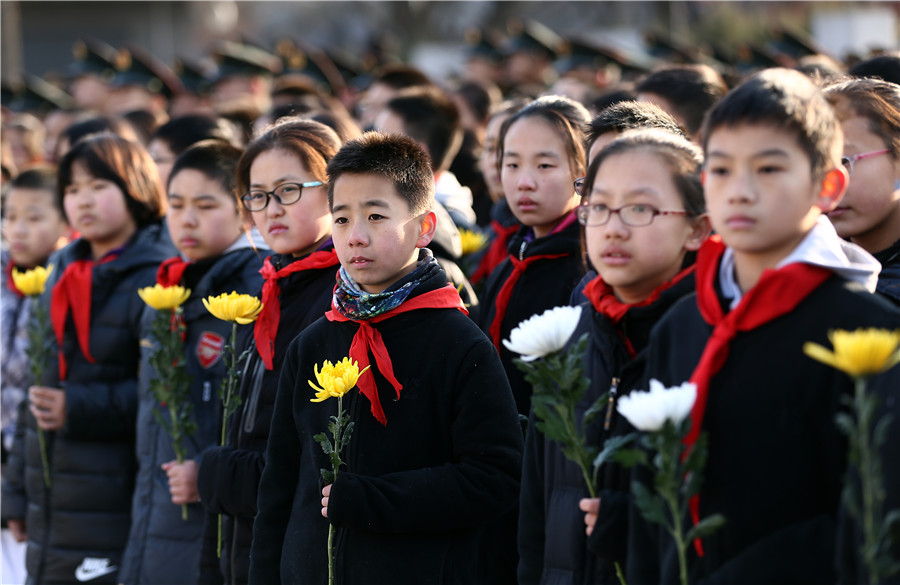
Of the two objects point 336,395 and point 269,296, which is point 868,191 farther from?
point 269,296

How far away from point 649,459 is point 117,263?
10.3 feet

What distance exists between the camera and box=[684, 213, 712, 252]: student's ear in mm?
2805

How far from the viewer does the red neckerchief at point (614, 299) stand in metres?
2.75

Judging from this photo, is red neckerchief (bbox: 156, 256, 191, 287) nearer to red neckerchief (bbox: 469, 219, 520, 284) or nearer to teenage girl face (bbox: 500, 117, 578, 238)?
red neckerchief (bbox: 469, 219, 520, 284)

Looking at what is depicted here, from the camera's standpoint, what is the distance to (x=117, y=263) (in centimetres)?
486

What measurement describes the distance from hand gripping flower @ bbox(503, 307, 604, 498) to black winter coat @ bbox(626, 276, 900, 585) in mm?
315

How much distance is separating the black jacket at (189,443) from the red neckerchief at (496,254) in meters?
1.04

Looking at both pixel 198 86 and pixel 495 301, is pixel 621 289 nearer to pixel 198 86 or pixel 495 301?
pixel 495 301

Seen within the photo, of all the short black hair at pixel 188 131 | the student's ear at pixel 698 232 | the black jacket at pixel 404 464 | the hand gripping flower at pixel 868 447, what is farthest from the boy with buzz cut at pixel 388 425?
the short black hair at pixel 188 131

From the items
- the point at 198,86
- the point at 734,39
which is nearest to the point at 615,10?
the point at 734,39

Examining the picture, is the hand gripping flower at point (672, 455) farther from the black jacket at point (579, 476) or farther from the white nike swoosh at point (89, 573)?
the white nike swoosh at point (89, 573)

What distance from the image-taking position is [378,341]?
312cm

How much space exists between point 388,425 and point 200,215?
1.75m

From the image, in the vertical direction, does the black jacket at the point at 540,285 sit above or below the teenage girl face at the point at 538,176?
below
